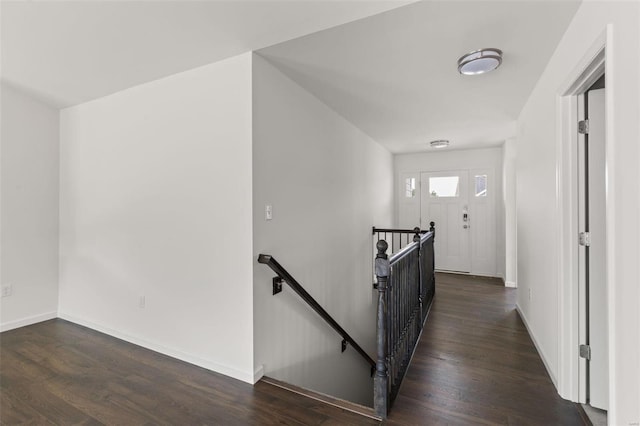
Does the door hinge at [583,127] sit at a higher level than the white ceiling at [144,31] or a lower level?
lower

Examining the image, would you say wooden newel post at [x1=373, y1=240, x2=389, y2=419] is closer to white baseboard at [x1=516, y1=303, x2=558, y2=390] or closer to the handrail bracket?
the handrail bracket

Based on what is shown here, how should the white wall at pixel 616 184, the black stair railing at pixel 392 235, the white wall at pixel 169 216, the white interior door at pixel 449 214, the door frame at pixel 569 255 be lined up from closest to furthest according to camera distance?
the white wall at pixel 616 184 < the door frame at pixel 569 255 < the white wall at pixel 169 216 < the black stair railing at pixel 392 235 < the white interior door at pixel 449 214

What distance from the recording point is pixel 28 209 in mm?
3289

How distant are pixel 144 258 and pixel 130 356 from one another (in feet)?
2.74

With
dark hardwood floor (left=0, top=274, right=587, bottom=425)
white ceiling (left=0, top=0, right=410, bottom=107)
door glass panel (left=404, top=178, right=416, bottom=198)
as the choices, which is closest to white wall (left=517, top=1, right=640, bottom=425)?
dark hardwood floor (left=0, top=274, right=587, bottom=425)

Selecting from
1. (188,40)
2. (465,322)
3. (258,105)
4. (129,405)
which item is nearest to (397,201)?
(465,322)

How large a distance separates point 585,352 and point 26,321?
5.03m

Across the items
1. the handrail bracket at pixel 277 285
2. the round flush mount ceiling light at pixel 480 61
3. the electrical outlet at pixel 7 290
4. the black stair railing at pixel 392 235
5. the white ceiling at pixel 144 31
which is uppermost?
A: the white ceiling at pixel 144 31

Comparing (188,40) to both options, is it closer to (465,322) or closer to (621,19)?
(621,19)

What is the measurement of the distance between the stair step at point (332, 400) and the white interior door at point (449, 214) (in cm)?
471

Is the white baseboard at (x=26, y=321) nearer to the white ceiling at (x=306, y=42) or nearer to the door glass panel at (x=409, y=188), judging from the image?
the white ceiling at (x=306, y=42)


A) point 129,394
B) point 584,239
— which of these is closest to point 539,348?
point 584,239

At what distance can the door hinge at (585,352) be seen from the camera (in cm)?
186

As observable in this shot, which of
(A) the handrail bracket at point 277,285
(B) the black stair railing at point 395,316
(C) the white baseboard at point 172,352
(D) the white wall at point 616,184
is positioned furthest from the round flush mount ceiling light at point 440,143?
(C) the white baseboard at point 172,352
